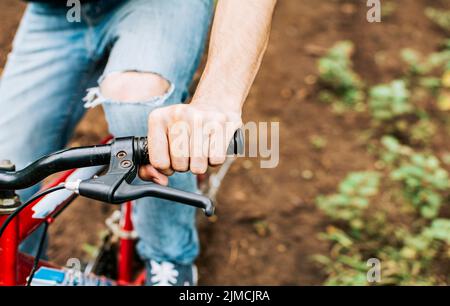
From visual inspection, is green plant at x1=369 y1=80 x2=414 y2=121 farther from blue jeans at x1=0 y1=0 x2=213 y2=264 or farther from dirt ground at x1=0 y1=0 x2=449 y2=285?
blue jeans at x1=0 y1=0 x2=213 y2=264

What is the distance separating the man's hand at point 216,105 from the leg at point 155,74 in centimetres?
22

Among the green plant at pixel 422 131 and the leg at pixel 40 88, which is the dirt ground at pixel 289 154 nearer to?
the green plant at pixel 422 131

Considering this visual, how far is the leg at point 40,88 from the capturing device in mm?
2047

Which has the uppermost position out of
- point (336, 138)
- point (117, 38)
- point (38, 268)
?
point (336, 138)

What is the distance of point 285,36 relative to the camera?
5.39 meters

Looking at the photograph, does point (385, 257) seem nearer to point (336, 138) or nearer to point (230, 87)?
point (336, 138)

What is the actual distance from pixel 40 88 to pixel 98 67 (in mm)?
246

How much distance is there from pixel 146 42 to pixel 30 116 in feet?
1.94

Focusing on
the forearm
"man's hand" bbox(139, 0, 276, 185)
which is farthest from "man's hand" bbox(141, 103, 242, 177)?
the forearm

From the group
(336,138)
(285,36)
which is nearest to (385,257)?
(336,138)

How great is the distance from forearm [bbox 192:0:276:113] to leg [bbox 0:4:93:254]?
726 millimetres

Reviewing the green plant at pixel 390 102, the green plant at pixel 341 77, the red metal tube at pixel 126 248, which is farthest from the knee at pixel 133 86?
the green plant at pixel 341 77

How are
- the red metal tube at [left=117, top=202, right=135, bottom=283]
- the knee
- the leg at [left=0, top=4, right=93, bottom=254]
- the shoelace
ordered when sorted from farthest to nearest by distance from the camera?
the red metal tube at [left=117, top=202, right=135, bottom=283] < the shoelace < the leg at [left=0, top=4, right=93, bottom=254] < the knee

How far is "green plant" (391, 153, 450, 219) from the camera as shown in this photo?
347 centimetres
